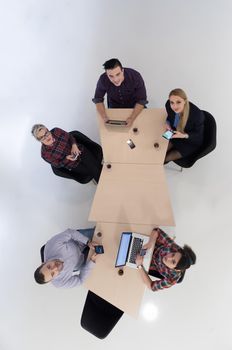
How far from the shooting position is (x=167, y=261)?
2.44 m

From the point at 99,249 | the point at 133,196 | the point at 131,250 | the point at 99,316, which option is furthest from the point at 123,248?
the point at 99,316

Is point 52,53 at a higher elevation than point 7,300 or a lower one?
higher

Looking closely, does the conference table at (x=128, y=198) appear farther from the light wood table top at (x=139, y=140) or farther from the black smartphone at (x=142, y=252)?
the black smartphone at (x=142, y=252)

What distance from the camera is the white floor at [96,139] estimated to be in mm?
3398

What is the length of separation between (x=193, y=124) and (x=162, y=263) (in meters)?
1.27

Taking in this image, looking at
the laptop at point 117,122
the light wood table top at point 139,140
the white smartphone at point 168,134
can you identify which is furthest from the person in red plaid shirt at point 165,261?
the laptop at point 117,122

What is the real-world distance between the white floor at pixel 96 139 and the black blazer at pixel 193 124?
806mm

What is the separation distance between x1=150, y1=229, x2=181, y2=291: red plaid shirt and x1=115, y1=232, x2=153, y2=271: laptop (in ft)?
0.30

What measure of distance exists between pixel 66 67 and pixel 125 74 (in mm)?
1525

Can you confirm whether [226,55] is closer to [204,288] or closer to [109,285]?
[204,288]

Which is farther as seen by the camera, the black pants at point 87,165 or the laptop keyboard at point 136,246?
the black pants at point 87,165

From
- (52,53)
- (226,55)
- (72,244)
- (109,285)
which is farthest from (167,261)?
(52,53)

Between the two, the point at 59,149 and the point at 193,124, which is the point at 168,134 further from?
the point at 59,149

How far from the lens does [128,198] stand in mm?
2865
